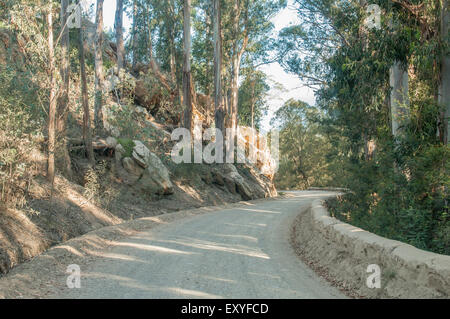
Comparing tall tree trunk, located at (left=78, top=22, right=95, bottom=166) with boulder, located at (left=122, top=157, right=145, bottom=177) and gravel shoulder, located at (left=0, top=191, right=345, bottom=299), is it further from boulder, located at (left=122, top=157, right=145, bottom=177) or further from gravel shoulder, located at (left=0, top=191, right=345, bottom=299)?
gravel shoulder, located at (left=0, top=191, right=345, bottom=299)

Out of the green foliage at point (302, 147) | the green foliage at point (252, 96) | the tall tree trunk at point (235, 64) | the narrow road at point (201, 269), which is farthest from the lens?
the green foliage at point (302, 147)

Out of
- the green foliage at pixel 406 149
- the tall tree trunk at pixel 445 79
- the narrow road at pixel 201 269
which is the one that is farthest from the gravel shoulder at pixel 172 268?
the tall tree trunk at pixel 445 79

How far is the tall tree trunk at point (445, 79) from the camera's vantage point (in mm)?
8758

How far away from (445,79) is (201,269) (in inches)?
297

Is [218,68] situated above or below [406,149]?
above

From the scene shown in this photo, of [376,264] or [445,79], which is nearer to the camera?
[376,264]

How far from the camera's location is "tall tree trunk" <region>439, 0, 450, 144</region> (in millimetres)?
8758

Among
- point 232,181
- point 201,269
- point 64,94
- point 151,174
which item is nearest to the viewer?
point 201,269

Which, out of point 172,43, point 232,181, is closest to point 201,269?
point 232,181

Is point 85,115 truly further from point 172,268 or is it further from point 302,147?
point 302,147

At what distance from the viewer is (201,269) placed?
6.39 m

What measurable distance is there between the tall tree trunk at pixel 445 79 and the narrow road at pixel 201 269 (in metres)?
4.64

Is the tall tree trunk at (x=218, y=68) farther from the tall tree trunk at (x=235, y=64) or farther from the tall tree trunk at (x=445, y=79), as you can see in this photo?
the tall tree trunk at (x=445, y=79)
